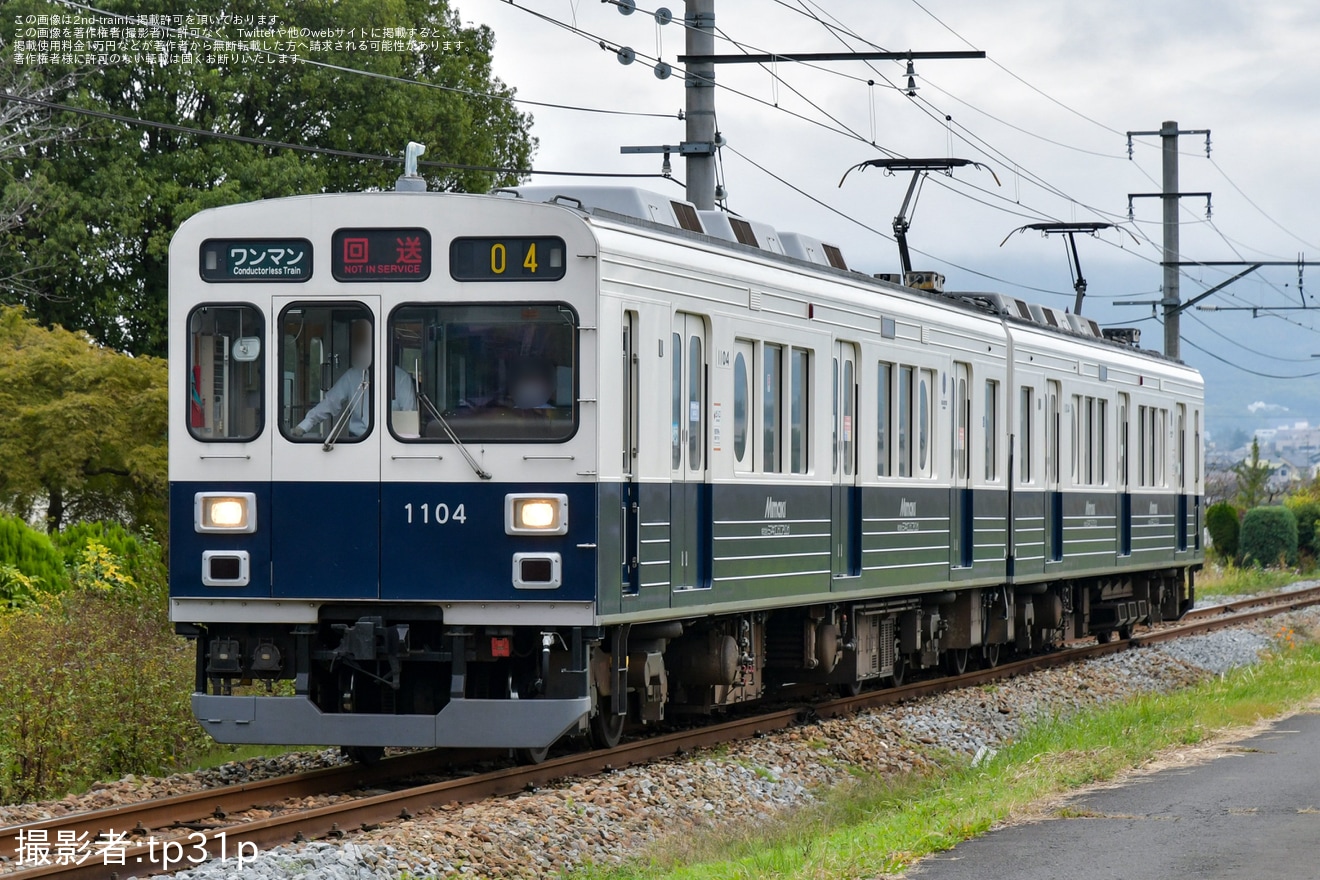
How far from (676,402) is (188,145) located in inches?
896

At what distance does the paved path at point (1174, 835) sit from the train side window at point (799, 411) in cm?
368

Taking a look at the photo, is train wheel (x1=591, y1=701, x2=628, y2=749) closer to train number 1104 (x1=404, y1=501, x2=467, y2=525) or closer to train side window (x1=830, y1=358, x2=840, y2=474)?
train number 1104 (x1=404, y1=501, x2=467, y2=525)

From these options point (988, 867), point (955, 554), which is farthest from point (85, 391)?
point (988, 867)

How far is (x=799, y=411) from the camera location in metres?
13.5

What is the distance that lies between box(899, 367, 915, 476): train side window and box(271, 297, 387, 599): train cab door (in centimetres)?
600

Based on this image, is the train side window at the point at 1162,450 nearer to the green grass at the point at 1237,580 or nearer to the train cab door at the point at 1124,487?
the train cab door at the point at 1124,487

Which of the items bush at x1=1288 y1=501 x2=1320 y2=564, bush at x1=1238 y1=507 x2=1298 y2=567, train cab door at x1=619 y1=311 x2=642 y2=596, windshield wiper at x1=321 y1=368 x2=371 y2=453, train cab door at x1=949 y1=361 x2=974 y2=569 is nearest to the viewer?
windshield wiper at x1=321 y1=368 x2=371 y2=453

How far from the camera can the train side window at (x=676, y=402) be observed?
11.5 meters

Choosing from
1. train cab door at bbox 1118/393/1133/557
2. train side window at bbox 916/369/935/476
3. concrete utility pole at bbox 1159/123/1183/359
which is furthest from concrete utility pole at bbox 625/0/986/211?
concrete utility pole at bbox 1159/123/1183/359

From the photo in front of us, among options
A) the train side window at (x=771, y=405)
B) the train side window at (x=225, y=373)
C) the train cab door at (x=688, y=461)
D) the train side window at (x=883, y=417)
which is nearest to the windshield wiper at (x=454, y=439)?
the train side window at (x=225, y=373)

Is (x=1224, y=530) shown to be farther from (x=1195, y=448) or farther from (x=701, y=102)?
(x=701, y=102)

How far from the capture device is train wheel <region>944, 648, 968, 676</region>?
60.1 feet

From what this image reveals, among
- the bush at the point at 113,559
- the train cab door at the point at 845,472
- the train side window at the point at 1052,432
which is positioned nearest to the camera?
the train cab door at the point at 845,472

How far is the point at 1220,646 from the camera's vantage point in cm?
2300
